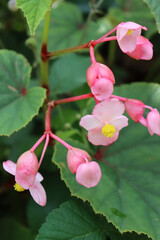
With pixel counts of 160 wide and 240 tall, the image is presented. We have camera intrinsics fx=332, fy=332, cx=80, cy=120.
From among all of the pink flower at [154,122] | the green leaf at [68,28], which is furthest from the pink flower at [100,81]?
the green leaf at [68,28]

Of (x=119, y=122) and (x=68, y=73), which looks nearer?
(x=119, y=122)

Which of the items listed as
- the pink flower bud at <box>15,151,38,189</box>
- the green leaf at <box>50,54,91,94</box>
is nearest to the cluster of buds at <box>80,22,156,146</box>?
the pink flower bud at <box>15,151,38,189</box>

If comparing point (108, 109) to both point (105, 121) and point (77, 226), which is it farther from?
point (77, 226)

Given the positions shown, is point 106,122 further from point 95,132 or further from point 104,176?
point 104,176

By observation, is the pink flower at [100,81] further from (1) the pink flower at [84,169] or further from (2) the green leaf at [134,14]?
(2) the green leaf at [134,14]

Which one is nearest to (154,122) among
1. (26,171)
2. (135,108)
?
(135,108)

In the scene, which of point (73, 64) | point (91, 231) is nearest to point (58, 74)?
point (73, 64)

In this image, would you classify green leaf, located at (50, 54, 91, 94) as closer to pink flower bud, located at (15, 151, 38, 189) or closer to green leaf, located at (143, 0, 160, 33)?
green leaf, located at (143, 0, 160, 33)
